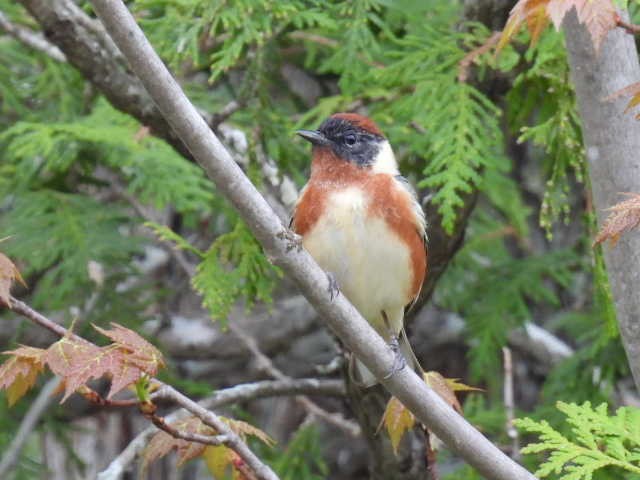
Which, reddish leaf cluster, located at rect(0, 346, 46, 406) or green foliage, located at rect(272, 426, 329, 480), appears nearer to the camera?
reddish leaf cluster, located at rect(0, 346, 46, 406)

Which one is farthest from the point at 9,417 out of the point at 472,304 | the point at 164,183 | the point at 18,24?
the point at 472,304

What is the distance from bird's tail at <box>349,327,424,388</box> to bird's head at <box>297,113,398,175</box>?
0.55 m

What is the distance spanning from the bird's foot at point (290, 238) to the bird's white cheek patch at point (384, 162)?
125cm

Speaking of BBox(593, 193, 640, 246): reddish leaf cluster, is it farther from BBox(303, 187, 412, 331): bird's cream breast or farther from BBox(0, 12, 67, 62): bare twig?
BBox(0, 12, 67, 62): bare twig

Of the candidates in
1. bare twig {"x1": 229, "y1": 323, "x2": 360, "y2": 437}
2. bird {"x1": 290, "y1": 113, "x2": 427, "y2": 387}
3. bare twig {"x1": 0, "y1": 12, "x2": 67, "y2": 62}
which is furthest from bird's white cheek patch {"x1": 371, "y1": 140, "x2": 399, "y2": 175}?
bare twig {"x1": 0, "y1": 12, "x2": 67, "y2": 62}

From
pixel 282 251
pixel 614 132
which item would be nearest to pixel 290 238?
pixel 282 251

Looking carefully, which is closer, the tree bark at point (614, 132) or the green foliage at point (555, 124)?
the tree bark at point (614, 132)

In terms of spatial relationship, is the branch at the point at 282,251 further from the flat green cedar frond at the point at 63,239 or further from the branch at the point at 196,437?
the flat green cedar frond at the point at 63,239

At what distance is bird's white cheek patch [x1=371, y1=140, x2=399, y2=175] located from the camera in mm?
3492

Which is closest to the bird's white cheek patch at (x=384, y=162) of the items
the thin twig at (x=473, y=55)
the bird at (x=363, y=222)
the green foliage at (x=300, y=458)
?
the bird at (x=363, y=222)

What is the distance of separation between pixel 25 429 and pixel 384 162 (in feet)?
5.61

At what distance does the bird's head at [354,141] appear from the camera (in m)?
3.50

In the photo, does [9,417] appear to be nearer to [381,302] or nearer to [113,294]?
[113,294]

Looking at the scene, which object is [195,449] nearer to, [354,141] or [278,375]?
[354,141]
